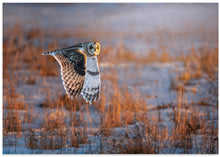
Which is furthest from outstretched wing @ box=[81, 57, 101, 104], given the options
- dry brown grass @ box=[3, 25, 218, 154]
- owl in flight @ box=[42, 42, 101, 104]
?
dry brown grass @ box=[3, 25, 218, 154]

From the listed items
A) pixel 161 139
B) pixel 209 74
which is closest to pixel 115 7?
pixel 209 74

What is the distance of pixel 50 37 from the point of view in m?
6.00

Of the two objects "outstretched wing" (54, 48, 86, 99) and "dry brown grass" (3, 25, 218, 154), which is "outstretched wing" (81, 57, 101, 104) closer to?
"outstretched wing" (54, 48, 86, 99)

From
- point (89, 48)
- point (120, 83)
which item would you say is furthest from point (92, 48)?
point (120, 83)

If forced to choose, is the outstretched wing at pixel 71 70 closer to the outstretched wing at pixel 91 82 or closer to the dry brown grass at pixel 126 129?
the outstretched wing at pixel 91 82

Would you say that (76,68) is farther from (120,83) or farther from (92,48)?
(120,83)

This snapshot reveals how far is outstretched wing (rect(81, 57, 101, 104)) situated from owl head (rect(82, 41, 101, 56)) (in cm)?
6

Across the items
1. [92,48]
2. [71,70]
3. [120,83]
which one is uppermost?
[92,48]

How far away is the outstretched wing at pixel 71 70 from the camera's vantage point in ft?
6.59

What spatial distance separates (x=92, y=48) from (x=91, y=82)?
0.85 feet

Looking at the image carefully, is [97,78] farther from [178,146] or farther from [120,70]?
[120,70]

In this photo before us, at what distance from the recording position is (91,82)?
2.06 m

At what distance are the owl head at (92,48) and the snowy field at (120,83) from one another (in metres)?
0.37

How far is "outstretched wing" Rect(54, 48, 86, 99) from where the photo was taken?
6.59 feet
